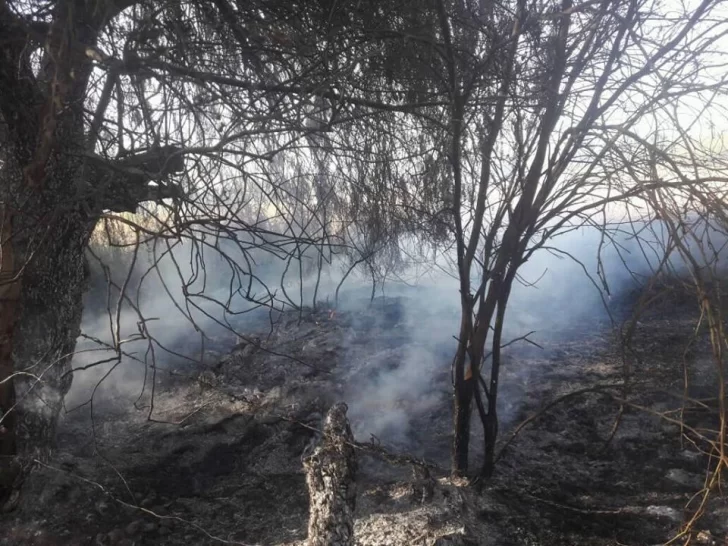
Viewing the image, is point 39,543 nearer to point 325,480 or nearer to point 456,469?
point 325,480

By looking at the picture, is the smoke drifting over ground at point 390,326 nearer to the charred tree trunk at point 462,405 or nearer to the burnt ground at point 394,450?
the burnt ground at point 394,450

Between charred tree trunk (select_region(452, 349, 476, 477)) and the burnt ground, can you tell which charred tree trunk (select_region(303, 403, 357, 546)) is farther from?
charred tree trunk (select_region(452, 349, 476, 477))

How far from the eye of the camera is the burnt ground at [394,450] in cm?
361

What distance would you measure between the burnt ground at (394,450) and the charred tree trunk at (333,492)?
0.28m

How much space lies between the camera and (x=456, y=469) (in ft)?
13.2

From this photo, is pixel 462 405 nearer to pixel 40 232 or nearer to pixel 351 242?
pixel 351 242

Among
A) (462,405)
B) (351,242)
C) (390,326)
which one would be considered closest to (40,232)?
(351,242)

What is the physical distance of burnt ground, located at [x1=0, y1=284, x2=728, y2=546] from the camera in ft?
11.8

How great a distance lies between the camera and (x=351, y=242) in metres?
3.94

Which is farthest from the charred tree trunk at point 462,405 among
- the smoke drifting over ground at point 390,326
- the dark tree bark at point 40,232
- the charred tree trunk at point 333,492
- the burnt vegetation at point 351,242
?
the dark tree bark at point 40,232

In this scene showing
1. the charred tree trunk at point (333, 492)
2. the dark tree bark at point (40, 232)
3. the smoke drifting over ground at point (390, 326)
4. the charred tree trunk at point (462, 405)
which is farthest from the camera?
the smoke drifting over ground at point (390, 326)

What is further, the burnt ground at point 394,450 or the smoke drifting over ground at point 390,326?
the smoke drifting over ground at point 390,326

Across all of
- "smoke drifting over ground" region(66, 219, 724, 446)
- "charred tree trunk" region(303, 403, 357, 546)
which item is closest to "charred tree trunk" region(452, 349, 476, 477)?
"smoke drifting over ground" region(66, 219, 724, 446)

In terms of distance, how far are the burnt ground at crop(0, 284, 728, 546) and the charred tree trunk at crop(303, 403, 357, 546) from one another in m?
0.28
